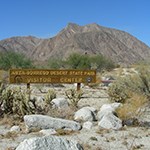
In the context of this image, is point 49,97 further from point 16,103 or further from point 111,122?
point 111,122

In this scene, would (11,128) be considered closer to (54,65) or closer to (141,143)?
(141,143)

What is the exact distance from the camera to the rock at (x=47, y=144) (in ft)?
23.6

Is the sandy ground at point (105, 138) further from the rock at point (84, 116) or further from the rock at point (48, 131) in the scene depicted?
the rock at point (84, 116)

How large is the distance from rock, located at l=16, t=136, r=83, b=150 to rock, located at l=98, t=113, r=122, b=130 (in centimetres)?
444

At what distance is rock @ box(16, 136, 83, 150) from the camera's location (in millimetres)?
7195

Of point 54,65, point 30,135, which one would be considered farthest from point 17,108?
point 54,65

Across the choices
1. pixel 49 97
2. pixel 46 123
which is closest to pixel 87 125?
pixel 46 123

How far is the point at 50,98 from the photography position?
57.9ft

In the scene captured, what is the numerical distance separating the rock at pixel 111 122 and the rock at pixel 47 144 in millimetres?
4436

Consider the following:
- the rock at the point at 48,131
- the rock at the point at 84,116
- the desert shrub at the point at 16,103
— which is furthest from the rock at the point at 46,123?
the desert shrub at the point at 16,103

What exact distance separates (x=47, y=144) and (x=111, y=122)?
16.2 ft

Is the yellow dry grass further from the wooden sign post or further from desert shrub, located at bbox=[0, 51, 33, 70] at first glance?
desert shrub, located at bbox=[0, 51, 33, 70]

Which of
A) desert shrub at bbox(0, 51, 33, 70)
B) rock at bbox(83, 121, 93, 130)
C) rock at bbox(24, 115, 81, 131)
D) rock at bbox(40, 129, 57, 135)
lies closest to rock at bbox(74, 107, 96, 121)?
rock at bbox(83, 121, 93, 130)

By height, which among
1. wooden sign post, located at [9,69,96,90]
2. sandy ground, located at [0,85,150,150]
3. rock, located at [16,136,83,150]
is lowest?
sandy ground, located at [0,85,150,150]
